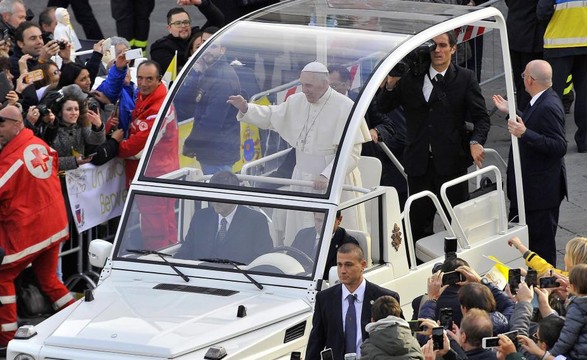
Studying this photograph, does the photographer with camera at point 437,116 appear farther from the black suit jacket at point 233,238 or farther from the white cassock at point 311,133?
the black suit jacket at point 233,238

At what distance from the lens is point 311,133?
1095 cm

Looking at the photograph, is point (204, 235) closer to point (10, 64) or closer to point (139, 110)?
point (139, 110)

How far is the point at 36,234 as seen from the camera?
12.1m

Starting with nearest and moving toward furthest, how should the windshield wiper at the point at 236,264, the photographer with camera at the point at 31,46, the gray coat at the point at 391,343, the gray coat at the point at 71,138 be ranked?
the gray coat at the point at 391,343 < the windshield wiper at the point at 236,264 < the gray coat at the point at 71,138 < the photographer with camera at the point at 31,46

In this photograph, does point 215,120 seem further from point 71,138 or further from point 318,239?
point 71,138

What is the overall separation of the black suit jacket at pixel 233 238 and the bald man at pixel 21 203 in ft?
6.45

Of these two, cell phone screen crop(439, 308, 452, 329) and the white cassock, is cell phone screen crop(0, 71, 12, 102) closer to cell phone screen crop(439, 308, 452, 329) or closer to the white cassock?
the white cassock

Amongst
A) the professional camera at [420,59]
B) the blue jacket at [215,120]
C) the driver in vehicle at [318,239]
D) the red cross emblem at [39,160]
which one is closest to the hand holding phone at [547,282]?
the driver in vehicle at [318,239]

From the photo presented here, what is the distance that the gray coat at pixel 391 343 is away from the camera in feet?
27.2

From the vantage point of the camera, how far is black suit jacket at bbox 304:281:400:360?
955cm

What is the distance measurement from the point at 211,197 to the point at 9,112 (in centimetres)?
228

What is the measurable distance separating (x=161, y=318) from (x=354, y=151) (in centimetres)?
219

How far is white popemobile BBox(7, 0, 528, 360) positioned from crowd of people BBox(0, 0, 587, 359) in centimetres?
10

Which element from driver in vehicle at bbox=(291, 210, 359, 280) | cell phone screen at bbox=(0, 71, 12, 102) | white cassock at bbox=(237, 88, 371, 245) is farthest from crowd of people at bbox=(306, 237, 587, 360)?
cell phone screen at bbox=(0, 71, 12, 102)
